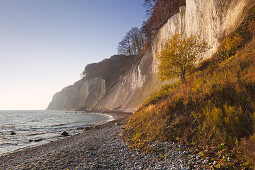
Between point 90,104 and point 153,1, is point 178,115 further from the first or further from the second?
point 90,104

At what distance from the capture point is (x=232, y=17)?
535 inches

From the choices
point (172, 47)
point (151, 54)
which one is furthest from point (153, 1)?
point (172, 47)

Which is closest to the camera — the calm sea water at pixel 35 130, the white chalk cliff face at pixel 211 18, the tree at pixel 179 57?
the tree at pixel 179 57

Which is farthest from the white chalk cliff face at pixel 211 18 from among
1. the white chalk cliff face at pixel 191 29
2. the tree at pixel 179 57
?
the tree at pixel 179 57

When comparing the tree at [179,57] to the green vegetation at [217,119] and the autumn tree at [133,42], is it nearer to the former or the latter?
the green vegetation at [217,119]

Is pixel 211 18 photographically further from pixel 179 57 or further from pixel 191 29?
pixel 179 57

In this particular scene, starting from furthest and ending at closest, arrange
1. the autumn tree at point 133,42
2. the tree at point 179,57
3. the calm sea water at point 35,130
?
1. the autumn tree at point 133,42
2. the calm sea water at point 35,130
3. the tree at point 179,57

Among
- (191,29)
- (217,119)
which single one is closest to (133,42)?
(191,29)

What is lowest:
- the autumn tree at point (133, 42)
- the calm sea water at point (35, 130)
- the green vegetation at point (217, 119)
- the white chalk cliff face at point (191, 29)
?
the calm sea water at point (35, 130)

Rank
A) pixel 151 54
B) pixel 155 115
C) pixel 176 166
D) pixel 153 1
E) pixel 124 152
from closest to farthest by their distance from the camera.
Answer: pixel 176 166 → pixel 124 152 → pixel 155 115 → pixel 153 1 → pixel 151 54

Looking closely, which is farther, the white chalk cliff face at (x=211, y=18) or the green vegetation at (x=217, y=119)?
the white chalk cliff face at (x=211, y=18)

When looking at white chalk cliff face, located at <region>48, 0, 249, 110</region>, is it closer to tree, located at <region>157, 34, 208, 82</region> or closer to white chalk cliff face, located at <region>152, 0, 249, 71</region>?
white chalk cliff face, located at <region>152, 0, 249, 71</region>

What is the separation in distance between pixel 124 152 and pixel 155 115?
3002 mm

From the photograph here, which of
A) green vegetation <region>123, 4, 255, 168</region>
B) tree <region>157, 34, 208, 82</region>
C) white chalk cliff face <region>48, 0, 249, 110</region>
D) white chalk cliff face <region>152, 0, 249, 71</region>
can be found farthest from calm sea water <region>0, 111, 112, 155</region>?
white chalk cliff face <region>152, 0, 249, 71</region>
